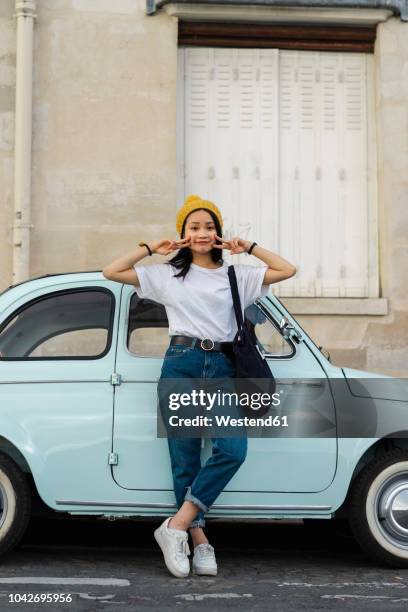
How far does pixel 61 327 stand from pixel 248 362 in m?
1.24

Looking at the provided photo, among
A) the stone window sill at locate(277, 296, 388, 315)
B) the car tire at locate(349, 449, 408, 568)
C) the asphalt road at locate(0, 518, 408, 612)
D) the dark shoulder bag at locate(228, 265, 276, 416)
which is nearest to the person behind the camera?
the asphalt road at locate(0, 518, 408, 612)

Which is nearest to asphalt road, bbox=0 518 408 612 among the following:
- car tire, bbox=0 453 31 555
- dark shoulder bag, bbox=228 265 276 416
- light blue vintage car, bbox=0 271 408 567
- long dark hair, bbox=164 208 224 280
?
car tire, bbox=0 453 31 555

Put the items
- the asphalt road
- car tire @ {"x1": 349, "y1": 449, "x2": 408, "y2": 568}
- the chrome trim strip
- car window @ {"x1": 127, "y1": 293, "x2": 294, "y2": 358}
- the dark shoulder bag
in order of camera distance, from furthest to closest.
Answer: car window @ {"x1": 127, "y1": 293, "x2": 294, "y2": 358}
car tire @ {"x1": 349, "y1": 449, "x2": 408, "y2": 568}
the chrome trim strip
the dark shoulder bag
the asphalt road

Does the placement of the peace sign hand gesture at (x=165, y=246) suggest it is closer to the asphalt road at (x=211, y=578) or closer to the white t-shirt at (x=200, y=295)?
the white t-shirt at (x=200, y=295)

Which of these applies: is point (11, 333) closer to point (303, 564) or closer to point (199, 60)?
point (303, 564)

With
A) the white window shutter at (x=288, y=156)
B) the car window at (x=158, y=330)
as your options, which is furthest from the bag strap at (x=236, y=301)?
the white window shutter at (x=288, y=156)

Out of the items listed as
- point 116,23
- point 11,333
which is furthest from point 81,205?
point 11,333

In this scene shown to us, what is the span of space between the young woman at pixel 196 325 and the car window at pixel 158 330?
234 millimetres

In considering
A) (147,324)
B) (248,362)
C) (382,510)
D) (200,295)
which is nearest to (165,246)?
(200,295)

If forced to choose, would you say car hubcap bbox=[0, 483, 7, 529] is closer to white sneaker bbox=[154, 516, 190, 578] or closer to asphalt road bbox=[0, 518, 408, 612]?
asphalt road bbox=[0, 518, 408, 612]

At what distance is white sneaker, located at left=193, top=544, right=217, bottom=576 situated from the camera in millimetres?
5484

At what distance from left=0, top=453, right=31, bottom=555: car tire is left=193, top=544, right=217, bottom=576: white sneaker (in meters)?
0.96

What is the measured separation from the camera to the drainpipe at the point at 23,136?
408 inches

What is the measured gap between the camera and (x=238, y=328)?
219 inches
